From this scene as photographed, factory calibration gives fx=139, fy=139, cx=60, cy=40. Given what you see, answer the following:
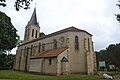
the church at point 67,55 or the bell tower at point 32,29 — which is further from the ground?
the bell tower at point 32,29

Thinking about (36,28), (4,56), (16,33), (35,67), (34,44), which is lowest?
(35,67)

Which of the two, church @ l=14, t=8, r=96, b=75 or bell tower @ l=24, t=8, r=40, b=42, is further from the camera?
bell tower @ l=24, t=8, r=40, b=42

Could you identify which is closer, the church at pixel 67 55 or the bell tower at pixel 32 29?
the church at pixel 67 55

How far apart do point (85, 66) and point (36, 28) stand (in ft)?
87.7

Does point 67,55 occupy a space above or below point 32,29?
below

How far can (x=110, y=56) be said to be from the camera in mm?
60031

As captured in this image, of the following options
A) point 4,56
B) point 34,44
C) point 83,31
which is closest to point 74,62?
point 83,31

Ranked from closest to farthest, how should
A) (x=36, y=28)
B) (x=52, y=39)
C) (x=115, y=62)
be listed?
1. (x=52, y=39)
2. (x=36, y=28)
3. (x=115, y=62)

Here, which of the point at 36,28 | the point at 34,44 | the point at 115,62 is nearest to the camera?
the point at 34,44

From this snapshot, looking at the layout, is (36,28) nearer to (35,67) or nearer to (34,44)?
(34,44)

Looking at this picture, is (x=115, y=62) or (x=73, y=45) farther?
(x=115, y=62)

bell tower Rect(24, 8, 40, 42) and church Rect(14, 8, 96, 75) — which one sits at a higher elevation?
bell tower Rect(24, 8, 40, 42)

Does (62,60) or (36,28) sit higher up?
(36,28)

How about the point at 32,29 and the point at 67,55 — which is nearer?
the point at 67,55
